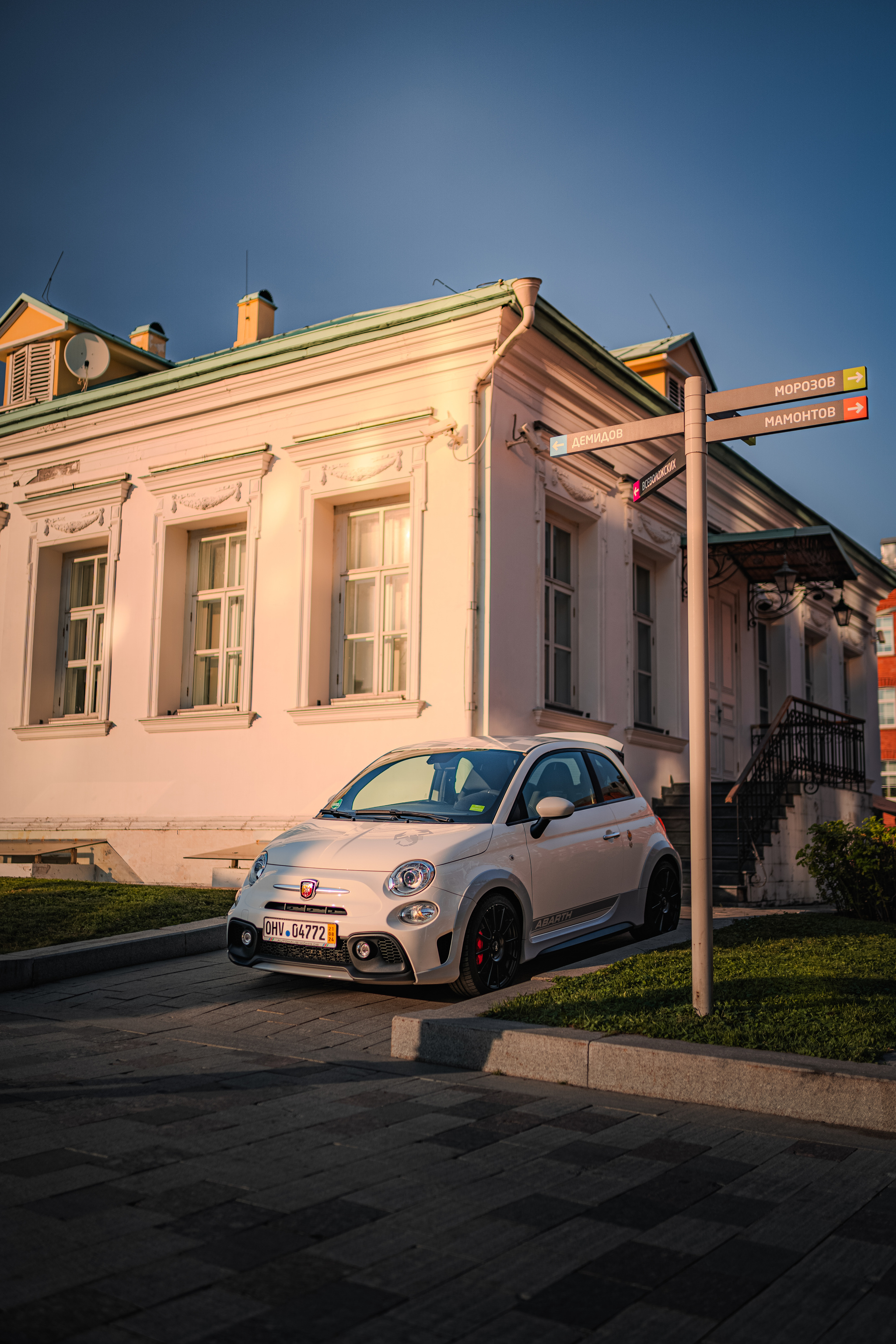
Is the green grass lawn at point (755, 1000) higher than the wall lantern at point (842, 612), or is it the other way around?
the wall lantern at point (842, 612)

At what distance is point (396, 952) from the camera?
652cm

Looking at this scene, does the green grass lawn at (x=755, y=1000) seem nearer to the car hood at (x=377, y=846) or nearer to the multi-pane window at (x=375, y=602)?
the car hood at (x=377, y=846)

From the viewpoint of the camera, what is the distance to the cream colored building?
13.1 meters

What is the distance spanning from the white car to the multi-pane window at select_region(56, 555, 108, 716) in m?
9.28

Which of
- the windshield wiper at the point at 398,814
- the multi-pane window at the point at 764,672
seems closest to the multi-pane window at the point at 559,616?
the windshield wiper at the point at 398,814

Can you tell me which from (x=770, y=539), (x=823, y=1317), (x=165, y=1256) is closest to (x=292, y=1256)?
(x=165, y=1256)

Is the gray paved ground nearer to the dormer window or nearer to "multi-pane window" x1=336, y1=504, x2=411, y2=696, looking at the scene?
"multi-pane window" x1=336, y1=504, x2=411, y2=696

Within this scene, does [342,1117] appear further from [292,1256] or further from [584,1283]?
[584,1283]

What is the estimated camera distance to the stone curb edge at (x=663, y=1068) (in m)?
4.51

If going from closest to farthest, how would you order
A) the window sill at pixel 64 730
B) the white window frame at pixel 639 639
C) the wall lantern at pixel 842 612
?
the window sill at pixel 64 730
the white window frame at pixel 639 639
the wall lantern at pixel 842 612

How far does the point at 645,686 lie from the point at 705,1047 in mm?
11859

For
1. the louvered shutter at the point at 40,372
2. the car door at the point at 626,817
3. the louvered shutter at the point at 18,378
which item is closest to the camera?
the car door at the point at 626,817

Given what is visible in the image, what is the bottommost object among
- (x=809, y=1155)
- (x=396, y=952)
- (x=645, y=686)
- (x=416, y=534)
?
(x=809, y=1155)

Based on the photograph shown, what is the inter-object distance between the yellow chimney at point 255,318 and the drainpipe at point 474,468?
714cm
